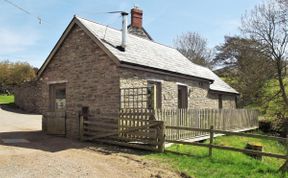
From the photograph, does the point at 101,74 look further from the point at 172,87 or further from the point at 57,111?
the point at 172,87

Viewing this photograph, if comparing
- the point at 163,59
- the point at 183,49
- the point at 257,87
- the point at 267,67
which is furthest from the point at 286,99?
the point at 183,49

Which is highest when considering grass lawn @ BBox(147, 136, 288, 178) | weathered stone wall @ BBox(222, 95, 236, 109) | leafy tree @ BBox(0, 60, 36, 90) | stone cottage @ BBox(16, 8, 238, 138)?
leafy tree @ BBox(0, 60, 36, 90)

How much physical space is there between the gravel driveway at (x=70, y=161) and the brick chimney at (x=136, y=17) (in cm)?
1317

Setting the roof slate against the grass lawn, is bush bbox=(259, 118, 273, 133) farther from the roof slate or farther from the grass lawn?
the grass lawn

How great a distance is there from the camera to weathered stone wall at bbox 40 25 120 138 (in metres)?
14.8

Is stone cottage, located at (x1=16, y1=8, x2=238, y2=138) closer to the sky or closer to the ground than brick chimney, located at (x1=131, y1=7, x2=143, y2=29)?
closer to the ground

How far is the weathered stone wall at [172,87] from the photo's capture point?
15.0 m

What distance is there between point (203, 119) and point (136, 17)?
452 inches

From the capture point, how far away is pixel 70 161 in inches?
406

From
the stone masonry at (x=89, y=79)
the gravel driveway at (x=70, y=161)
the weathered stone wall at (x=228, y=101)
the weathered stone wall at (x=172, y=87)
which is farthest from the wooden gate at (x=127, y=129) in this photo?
the weathered stone wall at (x=228, y=101)

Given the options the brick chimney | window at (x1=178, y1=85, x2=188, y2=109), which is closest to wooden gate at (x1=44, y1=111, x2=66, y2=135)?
window at (x1=178, y1=85, x2=188, y2=109)

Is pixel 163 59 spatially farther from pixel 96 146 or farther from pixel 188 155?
pixel 188 155

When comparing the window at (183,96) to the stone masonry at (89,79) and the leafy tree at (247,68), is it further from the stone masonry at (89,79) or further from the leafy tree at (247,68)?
the leafy tree at (247,68)

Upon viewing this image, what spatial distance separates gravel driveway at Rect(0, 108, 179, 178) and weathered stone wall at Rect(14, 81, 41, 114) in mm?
17314
